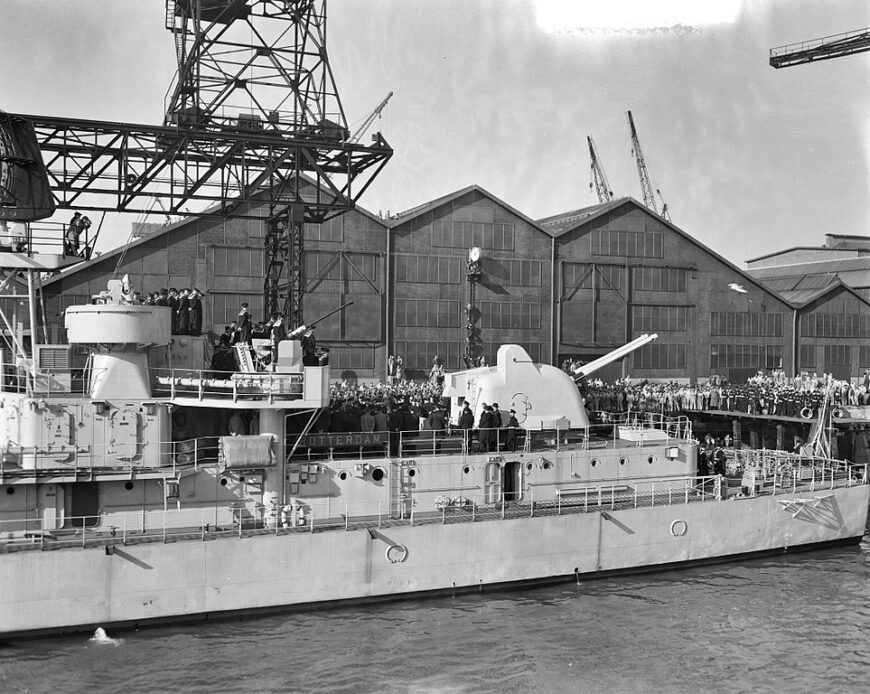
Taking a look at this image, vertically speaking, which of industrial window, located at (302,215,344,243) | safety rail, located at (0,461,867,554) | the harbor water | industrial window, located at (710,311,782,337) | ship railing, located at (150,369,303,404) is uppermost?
industrial window, located at (302,215,344,243)

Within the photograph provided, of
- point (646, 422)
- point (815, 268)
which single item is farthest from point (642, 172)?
point (646, 422)

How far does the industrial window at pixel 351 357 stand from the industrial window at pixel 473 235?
23.1 feet

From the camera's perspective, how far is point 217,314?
43.7m

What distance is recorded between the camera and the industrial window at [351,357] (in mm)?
46281

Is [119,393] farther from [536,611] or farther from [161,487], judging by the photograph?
[536,611]

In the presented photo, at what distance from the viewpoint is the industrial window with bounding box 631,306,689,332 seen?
52.0 meters

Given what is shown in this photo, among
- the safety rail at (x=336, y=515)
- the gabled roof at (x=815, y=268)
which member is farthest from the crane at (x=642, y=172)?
the safety rail at (x=336, y=515)

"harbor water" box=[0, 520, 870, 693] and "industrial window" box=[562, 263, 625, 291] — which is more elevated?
"industrial window" box=[562, 263, 625, 291]

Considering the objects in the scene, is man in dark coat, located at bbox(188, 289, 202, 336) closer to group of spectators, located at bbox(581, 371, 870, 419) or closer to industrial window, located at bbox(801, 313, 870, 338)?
group of spectators, located at bbox(581, 371, 870, 419)

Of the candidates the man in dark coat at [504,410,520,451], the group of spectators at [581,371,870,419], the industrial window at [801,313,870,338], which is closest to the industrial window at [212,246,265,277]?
the group of spectators at [581,371,870,419]

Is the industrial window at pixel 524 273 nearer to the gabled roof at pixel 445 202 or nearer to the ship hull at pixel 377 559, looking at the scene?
the gabled roof at pixel 445 202

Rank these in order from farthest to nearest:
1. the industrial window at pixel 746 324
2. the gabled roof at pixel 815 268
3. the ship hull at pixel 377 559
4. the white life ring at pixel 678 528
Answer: the gabled roof at pixel 815 268 → the industrial window at pixel 746 324 → the white life ring at pixel 678 528 → the ship hull at pixel 377 559

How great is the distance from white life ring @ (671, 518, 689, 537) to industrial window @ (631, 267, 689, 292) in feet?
98.2

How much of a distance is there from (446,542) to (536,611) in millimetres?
2588
